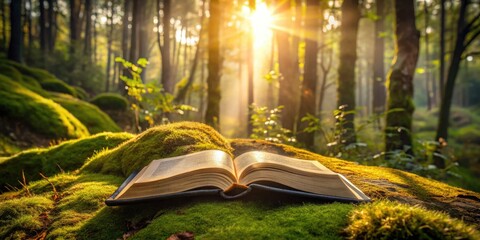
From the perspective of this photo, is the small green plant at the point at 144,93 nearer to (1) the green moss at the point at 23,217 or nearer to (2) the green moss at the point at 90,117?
(1) the green moss at the point at 23,217

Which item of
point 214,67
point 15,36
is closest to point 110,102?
point 15,36

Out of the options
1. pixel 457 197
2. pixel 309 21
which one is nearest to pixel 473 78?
pixel 309 21

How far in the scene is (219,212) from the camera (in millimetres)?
1784

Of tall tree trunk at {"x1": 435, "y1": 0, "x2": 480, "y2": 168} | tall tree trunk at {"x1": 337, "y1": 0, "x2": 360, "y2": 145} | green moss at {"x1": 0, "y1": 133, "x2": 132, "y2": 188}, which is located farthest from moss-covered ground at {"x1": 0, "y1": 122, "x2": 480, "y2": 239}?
tall tree trunk at {"x1": 435, "y1": 0, "x2": 480, "y2": 168}

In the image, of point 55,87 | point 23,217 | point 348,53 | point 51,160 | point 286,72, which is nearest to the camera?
point 23,217

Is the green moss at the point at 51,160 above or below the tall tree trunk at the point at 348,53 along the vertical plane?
below

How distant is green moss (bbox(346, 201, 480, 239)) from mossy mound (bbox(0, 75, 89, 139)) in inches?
355

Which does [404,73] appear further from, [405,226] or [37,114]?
[37,114]

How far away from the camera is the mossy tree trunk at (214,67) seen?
838cm

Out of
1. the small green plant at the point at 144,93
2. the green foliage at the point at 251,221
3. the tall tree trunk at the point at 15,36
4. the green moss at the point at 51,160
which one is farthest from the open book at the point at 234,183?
the tall tree trunk at the point at 15,36

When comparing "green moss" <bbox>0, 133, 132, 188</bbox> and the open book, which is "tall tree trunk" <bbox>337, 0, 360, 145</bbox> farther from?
the open book

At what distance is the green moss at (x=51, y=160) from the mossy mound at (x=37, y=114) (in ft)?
16.0

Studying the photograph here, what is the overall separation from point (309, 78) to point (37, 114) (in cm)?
806

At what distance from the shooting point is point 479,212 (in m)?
2.08
